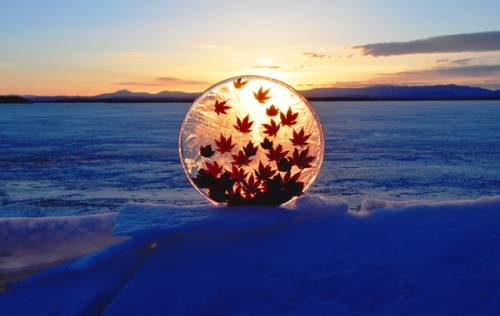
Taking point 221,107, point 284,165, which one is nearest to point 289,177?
point 284,165

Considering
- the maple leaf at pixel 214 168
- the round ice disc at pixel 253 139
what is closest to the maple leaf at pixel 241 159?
the round ice disc at pixel 253 139

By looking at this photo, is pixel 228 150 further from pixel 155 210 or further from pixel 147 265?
pixel 147 265

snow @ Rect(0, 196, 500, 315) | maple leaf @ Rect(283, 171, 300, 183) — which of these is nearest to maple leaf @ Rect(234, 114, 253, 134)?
maple leaf @ Rect(283, 171, 300, 183)

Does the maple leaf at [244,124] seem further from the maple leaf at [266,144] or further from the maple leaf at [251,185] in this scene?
the maple leaf at [251,185]

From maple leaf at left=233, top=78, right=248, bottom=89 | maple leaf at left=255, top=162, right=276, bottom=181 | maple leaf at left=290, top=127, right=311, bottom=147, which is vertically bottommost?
maple leaf at left=255, top=162, right=276, bottom=181

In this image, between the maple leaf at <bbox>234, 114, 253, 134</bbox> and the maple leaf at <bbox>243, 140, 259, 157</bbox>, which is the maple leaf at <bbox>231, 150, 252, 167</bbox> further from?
the maple leaf at <bbox>234, 114, 253, 134</bbox>

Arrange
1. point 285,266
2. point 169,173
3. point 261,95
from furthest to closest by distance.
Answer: point 169,173 → point 261,95 → point 285,266

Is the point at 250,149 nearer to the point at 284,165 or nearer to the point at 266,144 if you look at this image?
the point at 266,144

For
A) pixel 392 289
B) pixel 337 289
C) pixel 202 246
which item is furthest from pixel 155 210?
pixel 392 289
